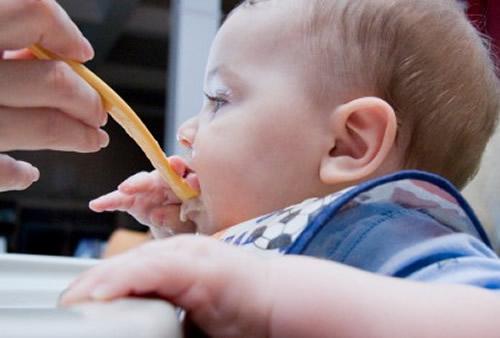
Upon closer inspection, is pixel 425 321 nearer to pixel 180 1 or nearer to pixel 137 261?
pixel 137 261

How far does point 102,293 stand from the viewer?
34 centimetres

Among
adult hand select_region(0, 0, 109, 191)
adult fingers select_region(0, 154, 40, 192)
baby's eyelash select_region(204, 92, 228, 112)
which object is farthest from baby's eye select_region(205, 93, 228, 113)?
adult fingers select_region(0, 154, 40, 192)

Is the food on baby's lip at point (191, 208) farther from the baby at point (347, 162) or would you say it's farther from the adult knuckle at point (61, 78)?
the adult knuckle at point (61, 78)

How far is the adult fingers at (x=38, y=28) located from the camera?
56cm

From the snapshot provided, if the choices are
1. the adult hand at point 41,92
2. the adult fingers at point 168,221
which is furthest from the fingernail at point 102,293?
the adult fingers at point 168,221

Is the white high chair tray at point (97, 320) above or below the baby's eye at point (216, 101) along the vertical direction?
above

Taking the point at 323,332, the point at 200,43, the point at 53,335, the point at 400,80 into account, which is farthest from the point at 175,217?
the point at 200,43

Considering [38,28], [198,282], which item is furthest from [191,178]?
[198,282]

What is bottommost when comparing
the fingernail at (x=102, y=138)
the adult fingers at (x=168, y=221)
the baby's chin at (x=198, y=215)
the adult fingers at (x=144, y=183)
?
the adult fingers at (x=168, y=221)

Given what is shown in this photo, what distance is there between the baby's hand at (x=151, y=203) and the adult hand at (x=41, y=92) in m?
0.08

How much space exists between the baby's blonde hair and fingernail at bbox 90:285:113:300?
1.15ft

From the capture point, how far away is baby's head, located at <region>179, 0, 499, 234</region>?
64 cm

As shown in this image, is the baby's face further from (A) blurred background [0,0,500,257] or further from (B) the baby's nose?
(A) blurred background [0,0,500,257]

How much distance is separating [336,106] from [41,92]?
0.84 ft
